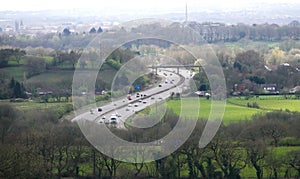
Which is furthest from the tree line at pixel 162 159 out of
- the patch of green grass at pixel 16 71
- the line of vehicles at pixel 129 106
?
the patch of green grass at pixel 16 71

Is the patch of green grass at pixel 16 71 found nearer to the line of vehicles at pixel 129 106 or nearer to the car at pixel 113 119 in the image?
the line of vehicles at pixel 129 106

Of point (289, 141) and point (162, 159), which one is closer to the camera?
point (162, 159)

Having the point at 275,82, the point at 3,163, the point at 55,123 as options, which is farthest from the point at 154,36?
the point at 3,163

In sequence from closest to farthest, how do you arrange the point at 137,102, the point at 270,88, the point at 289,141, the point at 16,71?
the point at 289,141 < the point at 137,102 < the point at 270,88 < the point at 16,71

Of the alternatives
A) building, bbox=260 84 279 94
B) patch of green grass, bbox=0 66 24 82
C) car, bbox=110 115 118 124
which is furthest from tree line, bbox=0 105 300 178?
patch of green grass, bbox=0 66 24 82

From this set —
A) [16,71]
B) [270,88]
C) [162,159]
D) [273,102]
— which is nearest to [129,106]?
[162,159]

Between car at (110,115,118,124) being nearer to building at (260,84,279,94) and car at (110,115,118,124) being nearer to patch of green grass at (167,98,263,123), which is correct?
patch of green grass at (167,98,263,123)

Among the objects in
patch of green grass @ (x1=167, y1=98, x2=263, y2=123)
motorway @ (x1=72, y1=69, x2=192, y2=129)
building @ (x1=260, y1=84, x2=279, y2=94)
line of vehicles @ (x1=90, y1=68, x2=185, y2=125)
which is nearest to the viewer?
line of vehicles @ (x1=90, y1=68, x2=185, y2=125)

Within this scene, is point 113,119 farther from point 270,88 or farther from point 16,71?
point 16,71
